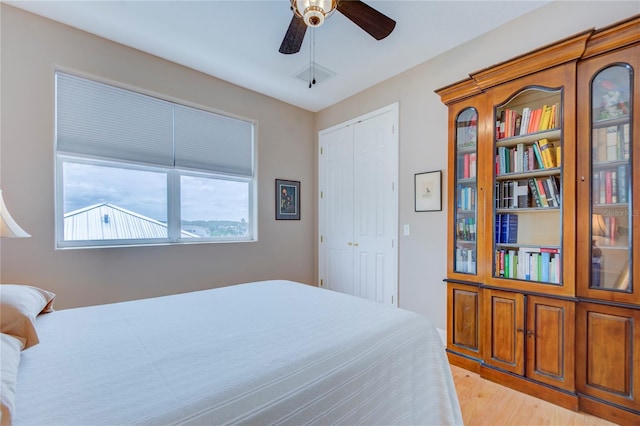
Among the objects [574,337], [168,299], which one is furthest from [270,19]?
[574,337]

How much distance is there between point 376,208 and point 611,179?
78.0 inches

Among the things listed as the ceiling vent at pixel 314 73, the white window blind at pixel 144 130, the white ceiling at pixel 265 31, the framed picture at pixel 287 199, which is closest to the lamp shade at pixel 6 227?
the white window blind at pixel 144 130

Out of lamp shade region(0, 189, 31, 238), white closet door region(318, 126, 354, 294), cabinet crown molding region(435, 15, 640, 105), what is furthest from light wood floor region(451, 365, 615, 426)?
lamp shade region(0, 189, 31, 238)

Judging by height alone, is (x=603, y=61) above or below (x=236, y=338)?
above

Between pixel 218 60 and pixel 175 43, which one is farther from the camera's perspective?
pixel 218 60

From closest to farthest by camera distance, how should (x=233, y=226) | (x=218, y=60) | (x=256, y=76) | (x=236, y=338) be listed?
(x=236, y=338)
(x=218, y=60)
(x=256, y=76)
(x=233, y=226)

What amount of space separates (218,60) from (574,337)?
365 centimetres

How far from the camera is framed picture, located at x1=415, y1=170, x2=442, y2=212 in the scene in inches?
111

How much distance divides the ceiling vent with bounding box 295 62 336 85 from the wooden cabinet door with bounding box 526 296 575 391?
272 cm

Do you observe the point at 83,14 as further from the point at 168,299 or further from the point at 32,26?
the point at 168,299

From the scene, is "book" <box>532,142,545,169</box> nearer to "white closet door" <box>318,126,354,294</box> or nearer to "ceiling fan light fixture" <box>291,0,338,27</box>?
"ceiling fan light fixture" <box>291,0,338,27</box>

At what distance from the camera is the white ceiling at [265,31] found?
87.4 inches

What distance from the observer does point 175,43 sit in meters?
2.68

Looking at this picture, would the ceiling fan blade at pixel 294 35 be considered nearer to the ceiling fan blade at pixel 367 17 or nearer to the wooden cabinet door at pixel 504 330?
the ceiling fan blade at pixel 367 17
